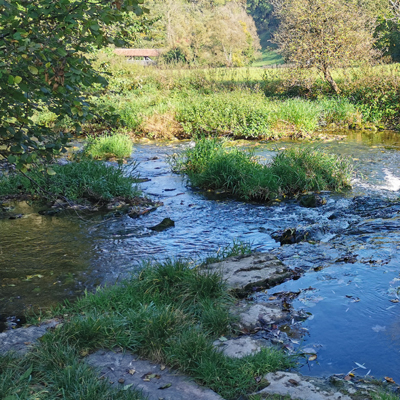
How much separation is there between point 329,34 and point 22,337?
18.7 metres

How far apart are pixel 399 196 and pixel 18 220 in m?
7.48

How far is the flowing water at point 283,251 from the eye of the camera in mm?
4621

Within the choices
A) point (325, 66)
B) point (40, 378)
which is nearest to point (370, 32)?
point (325, 66)

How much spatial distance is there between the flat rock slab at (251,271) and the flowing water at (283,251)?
7.2 inches

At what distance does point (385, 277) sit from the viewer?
5.75 m

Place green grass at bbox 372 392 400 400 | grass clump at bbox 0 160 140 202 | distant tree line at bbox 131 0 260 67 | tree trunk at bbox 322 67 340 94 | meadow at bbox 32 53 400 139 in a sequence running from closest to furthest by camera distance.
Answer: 1. green grass at bbox 372 392 400 400
2. grass clump at bbox 0 160 140 202
3. meadow at bbox 32 53 400 139
4. tree trunk at bbox 322 67 340 94
5. distant tree line at bbox 131 0 260 67

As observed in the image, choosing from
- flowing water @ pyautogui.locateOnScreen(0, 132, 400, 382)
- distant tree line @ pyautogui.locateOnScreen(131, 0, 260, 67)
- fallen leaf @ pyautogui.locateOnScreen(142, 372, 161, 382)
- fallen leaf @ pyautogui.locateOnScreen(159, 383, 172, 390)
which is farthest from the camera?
distant tree line @ pyautogui.locateOnScreen(131, 0, 260, 67)

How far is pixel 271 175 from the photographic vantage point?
10023 millimetres

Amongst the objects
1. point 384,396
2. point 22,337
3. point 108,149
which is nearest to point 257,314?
point 384,396

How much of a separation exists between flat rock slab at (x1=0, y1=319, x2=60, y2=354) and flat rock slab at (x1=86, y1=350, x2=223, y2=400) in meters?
0.68

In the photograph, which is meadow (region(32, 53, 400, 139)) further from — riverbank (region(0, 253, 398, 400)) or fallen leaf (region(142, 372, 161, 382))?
fallen leaf (region(142, 372, 161, 382))

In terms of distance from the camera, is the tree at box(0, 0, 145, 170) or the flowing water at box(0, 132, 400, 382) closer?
the tree at box(0, 0, 145, 170)

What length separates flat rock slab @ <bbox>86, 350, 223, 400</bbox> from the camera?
3598 millimetres

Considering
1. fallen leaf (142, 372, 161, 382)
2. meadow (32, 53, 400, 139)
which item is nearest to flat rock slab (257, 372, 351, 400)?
fallen leaf (142, 372, 161, 382)
